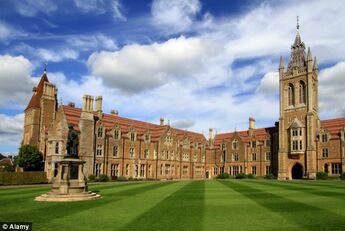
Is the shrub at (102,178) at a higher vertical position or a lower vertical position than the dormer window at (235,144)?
lower

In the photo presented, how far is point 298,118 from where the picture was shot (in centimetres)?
6331

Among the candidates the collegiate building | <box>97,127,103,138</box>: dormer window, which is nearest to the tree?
the collegiate building

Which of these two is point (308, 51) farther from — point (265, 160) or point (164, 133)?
point (164, 133)

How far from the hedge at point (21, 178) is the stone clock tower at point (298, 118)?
137 feet

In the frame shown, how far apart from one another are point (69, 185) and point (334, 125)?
54.1 meters

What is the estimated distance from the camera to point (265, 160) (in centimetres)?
6931

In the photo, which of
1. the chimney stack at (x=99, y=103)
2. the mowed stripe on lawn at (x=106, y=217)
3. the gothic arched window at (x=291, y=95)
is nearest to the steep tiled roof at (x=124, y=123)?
the chimney stack at (x=99, y=103)

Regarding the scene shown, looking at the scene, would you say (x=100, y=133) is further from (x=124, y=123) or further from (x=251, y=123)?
(x=251, y=123)

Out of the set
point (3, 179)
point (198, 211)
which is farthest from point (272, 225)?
point (3, 179)

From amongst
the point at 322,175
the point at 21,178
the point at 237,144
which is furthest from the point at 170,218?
the point at 237,144

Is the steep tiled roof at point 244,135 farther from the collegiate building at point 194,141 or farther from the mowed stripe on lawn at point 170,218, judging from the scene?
the mowed stripe on lawn at point 170,218

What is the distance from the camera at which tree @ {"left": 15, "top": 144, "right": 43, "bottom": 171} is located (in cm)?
4703

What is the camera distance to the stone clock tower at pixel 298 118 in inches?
2378

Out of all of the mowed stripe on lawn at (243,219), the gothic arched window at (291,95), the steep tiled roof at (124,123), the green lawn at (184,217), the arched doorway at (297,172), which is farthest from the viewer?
the gothic arched window at (291,95)
